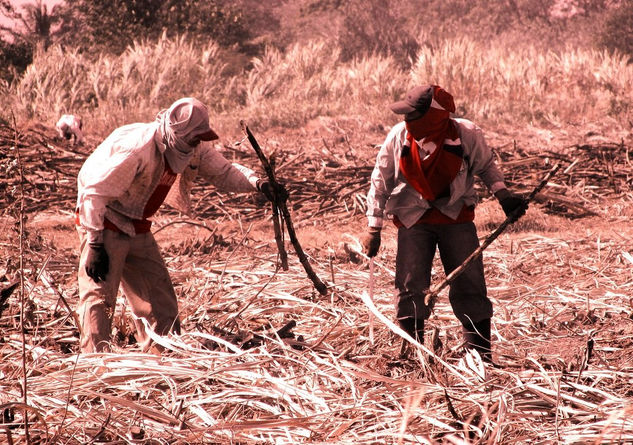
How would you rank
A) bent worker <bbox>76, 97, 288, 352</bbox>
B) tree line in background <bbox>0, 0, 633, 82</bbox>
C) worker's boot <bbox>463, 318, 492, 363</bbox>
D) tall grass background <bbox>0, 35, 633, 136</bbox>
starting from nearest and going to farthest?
bent worker <bbox>76, 97, 288, 352</bbox> → worker's boot <bbox>463, 318, 492, 363</bbox> → tall grass background <bbox>0, 35, 633, 136</bbox> → tree line in background <bbox>0, 0, 633, 82</bbox>

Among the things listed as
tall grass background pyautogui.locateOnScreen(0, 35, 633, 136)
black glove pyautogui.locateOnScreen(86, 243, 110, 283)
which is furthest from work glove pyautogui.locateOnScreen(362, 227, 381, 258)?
tall grass background pyautogui.locateOnScreen(0, 35, 633, 136)

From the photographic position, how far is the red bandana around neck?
4.31m

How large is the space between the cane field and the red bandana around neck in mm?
752

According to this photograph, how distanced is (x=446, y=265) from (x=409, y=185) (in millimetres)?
489

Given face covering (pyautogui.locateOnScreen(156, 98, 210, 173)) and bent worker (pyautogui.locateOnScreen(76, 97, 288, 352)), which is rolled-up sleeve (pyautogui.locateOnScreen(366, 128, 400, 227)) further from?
face covering (pyautogui.locateOnScreen(156, 98, 210, 173))

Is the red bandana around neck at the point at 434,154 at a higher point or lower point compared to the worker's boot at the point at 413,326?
higher

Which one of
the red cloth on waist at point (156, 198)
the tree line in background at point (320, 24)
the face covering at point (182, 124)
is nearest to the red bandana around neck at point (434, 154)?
the face covering at point (182, 124)

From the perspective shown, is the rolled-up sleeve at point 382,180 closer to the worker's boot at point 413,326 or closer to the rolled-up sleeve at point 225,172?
the worker's boot at point 413,326

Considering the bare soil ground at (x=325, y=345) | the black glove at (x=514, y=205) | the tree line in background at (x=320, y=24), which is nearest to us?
the bare soil ground at (x=325, y=345)

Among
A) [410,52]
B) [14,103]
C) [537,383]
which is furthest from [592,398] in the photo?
[410,52]

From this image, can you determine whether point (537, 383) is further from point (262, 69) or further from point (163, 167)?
point (262, 69)

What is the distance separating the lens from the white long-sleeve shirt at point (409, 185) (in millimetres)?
4488

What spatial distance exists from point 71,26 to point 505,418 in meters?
34.3

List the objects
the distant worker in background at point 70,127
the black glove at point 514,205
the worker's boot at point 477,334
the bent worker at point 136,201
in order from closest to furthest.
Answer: the bent worker at point 136,201, the black glove at point 514,205, the worker's boot at point 477,334, the distant worker in background at point 70,127
